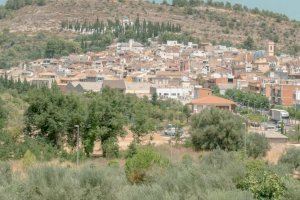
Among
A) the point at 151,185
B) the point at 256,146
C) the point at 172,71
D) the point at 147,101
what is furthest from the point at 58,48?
the point at 151,185

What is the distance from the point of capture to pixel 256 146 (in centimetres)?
2216

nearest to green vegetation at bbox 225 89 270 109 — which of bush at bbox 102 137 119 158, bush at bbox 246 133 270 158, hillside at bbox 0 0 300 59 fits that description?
bush at bbox 246 133 270 158

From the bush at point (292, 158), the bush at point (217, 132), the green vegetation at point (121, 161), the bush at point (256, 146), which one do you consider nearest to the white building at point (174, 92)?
the green vegetation at point (121, 161)

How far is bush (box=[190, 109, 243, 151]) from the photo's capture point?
22.4 meters

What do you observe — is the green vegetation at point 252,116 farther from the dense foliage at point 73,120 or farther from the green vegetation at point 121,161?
the dense foliage at point 73,120

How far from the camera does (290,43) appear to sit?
91.9m

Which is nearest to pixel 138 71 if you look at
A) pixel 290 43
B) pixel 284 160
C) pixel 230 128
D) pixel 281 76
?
pixel 281 76

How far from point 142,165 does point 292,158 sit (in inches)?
185

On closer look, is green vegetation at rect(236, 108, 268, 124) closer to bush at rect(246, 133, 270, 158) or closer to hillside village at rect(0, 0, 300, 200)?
hillside village at rect(0, 0, 300, 200)

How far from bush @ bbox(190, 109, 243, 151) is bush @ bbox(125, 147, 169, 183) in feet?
20.9

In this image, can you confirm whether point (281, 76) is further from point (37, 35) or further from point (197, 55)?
point (37, 35)

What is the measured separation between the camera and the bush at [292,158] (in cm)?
1748

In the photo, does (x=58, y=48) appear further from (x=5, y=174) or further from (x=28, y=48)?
(x=5, y=174)

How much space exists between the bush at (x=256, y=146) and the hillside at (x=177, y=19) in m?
65.6
